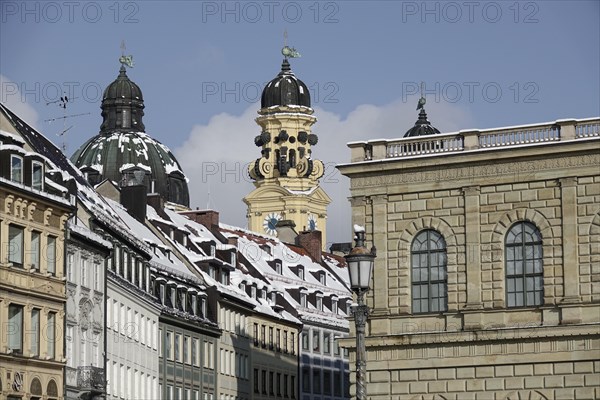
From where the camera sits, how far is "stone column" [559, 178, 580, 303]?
85.8 m

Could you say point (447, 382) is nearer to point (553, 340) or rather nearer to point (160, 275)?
point (553, 340)

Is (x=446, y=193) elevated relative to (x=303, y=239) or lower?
lower

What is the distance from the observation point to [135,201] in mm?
117188

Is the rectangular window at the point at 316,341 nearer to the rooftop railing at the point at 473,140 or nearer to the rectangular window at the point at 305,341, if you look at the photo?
the rectangular window at the point at 305,341

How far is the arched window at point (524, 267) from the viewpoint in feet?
286

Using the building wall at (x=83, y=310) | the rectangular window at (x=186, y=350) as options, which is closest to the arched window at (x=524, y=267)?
the building wall at (x=83, y=310)

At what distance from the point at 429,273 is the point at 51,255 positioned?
17.6 metres

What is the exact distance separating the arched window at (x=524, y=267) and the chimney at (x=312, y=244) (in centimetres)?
6317

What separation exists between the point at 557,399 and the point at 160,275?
2574 centimetres

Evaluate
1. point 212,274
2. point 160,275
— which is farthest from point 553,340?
point 212,274

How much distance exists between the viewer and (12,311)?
251 ft

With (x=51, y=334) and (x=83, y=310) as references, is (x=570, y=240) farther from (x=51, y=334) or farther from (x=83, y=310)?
(x=51, y=334)

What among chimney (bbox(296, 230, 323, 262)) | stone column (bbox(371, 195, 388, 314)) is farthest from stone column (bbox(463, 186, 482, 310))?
chimney (bbox(296, 230, 323, 262))

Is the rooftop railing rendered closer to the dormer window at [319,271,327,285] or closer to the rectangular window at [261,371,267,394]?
the rectangular window at [261,371,267,394]
